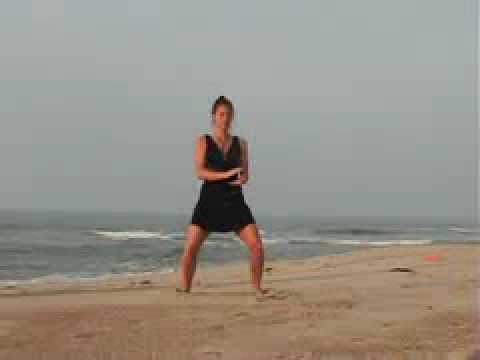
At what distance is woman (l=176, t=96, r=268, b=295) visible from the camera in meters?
5.60

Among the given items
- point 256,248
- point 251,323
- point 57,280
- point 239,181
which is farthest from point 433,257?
point 57,280

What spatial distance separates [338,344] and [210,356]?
2.70 ft

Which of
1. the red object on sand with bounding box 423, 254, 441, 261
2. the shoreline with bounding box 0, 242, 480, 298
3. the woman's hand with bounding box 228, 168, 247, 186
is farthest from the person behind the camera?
the red object on sand with bounding box 423, 254, 441, 261

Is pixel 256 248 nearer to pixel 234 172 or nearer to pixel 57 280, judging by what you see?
pixel 234 172

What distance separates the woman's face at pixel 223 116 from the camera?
18.5ft

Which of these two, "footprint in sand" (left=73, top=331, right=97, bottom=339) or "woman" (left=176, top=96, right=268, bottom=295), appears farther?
"woman" (left=176, top=96, right=268, bottom=295)

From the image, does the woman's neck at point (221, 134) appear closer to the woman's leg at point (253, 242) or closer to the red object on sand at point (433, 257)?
the woman's leg at point (253, 242)

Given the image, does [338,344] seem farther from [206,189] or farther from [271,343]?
[206,189]

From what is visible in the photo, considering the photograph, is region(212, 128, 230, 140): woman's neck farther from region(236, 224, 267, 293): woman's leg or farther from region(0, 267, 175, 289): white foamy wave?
region(0, 267, 175, 289): white foamy wave

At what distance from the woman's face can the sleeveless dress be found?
157mm

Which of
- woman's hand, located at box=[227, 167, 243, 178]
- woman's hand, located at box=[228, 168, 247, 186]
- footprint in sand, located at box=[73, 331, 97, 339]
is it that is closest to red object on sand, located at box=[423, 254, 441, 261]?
woman's hand, located at box=[228, 168, 247, 186]

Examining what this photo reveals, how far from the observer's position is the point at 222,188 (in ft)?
18.4

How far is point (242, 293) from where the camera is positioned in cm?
608

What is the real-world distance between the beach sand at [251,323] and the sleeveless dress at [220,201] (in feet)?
2.18
